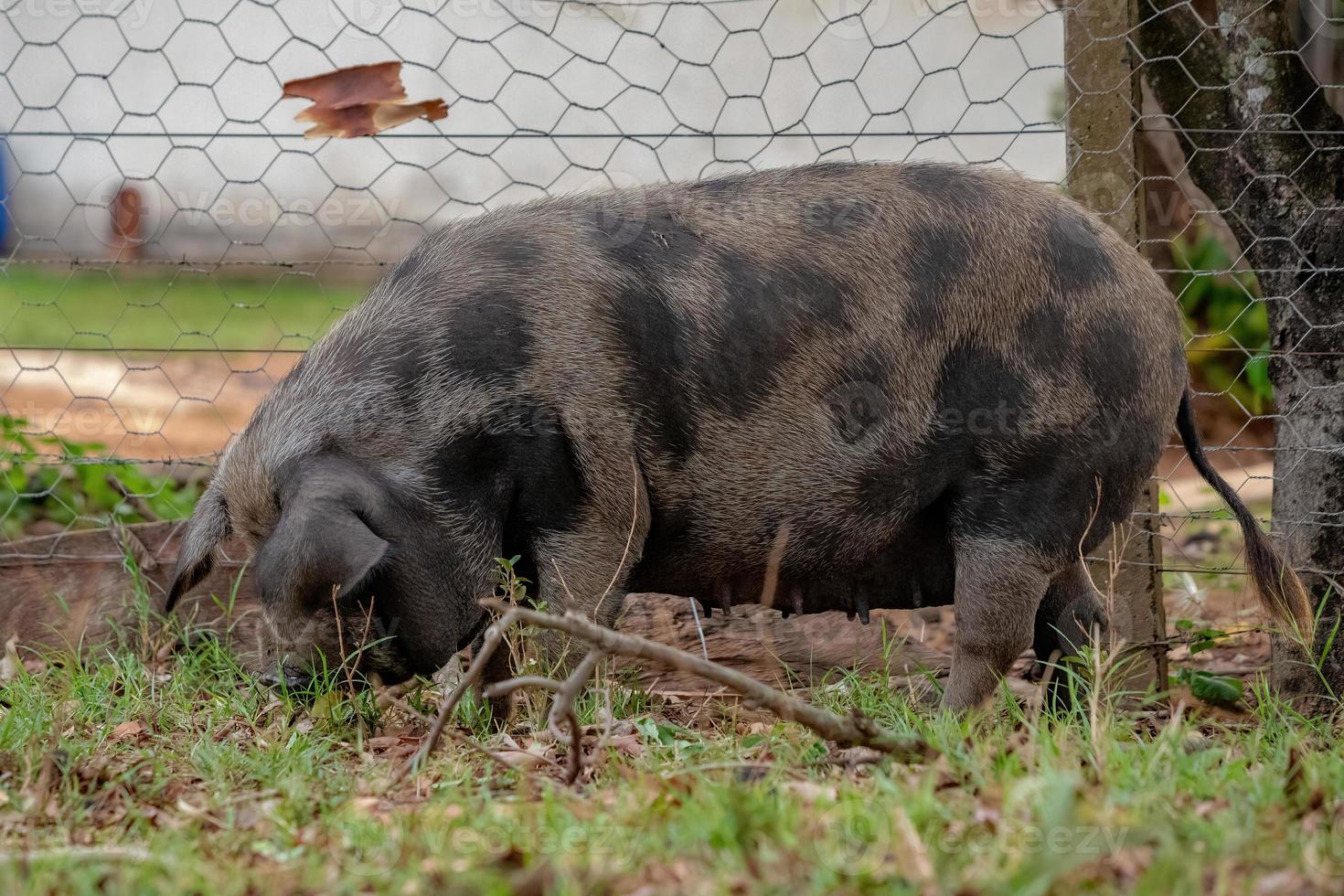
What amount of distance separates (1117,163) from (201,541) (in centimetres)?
293

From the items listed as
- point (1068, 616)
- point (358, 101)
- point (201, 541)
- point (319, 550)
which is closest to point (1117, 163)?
point (1068, 616)

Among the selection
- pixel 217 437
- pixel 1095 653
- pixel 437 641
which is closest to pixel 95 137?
pixel 437 641

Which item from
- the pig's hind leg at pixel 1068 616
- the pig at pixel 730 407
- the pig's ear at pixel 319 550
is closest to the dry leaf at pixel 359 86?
the pig at pixel 730 407

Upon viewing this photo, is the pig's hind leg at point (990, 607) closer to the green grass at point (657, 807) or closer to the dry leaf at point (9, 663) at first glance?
the green grass at point (657, 807)

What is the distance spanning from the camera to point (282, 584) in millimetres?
3322

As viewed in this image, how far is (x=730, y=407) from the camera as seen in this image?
364 centimetres

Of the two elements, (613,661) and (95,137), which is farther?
(95,137)

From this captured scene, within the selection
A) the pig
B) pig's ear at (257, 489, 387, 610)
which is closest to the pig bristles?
pig's ear at (257, 489, 387, 610)

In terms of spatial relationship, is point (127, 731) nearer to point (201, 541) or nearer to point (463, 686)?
point (201, 541)

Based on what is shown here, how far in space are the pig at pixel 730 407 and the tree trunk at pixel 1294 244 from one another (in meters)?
0.44

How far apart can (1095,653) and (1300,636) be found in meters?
1.19

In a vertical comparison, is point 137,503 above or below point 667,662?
below

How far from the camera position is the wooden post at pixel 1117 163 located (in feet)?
13.9

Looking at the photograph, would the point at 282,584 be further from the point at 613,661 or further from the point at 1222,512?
the point at 1222,512
